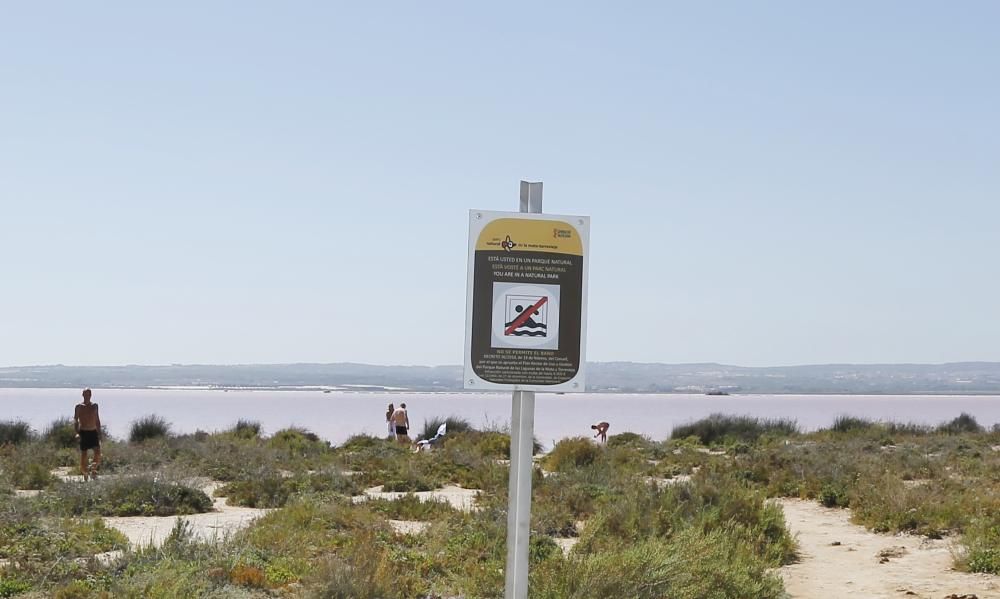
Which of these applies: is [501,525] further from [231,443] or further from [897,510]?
[231,443]

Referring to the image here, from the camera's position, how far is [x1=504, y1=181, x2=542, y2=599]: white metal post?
6.53 m

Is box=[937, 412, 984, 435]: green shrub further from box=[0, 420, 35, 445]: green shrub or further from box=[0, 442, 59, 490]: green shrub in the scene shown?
box=[0, 420, 35, 445]: green shrub

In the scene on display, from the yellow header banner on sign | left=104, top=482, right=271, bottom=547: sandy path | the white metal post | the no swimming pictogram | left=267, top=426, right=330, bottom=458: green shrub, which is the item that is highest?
the yellow header banner on sign

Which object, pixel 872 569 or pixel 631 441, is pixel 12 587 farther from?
pixel 631 441

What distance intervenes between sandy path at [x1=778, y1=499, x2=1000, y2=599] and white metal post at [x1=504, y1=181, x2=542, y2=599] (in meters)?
4.60

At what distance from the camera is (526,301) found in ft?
21.5

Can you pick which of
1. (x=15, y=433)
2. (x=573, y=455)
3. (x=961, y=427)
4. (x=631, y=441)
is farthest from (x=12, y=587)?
(x=961, y=427)

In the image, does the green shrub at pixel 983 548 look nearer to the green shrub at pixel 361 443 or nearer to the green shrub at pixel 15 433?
the green shrub at pixel 361 443

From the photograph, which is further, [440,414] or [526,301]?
[440,414]

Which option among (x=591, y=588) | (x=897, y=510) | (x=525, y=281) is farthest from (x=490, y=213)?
(x=897, y=510)

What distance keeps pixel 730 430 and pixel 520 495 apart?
95.3 feet

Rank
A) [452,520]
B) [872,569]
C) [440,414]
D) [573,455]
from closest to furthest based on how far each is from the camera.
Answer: [872,569], [452,520], [573,455], [440,414]

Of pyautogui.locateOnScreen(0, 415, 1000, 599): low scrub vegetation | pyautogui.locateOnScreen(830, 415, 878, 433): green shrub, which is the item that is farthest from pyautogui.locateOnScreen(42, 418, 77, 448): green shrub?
pyautogui.locateOnScreen(830, 415, 878, 433): green shrub

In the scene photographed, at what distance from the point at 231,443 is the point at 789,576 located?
17201mm
